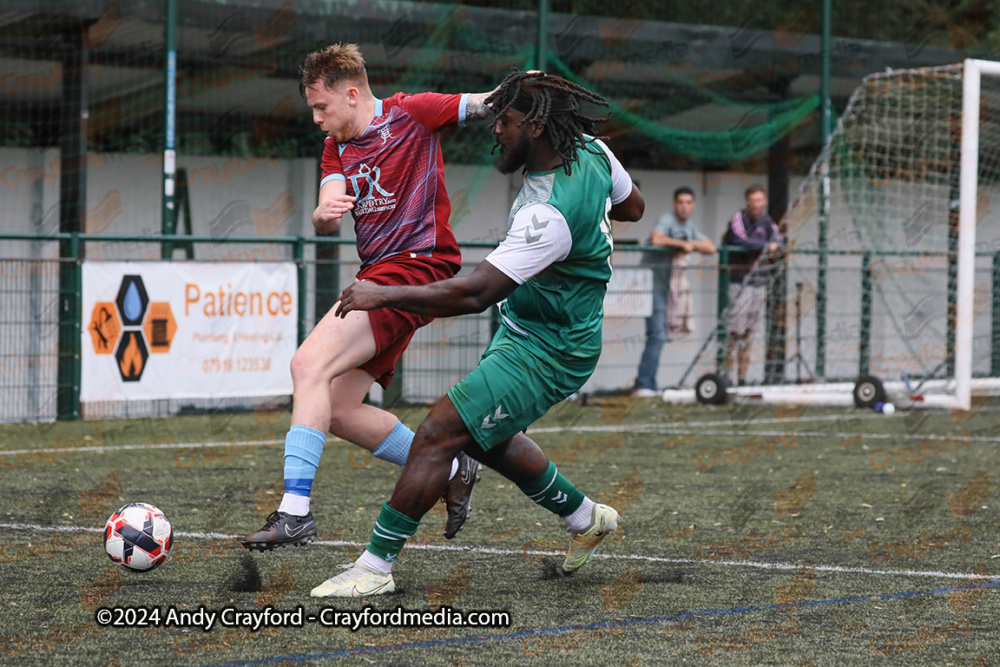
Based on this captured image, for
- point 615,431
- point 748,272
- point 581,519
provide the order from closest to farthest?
point 581,519 < point 615,431 < point 748,272

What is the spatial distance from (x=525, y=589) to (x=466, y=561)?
0.57 metres

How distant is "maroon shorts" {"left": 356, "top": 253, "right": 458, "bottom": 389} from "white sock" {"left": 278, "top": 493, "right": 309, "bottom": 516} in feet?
2.52

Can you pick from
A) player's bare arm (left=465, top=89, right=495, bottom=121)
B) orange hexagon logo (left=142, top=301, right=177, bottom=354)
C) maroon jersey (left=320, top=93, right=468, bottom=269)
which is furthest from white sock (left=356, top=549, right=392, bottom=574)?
orange hexagon logo (left=142, top=301, right=177, bottom=354)

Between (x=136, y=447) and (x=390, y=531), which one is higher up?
(x=390, y=531)

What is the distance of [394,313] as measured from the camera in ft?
17.5

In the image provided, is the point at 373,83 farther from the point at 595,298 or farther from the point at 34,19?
the point at 595,298

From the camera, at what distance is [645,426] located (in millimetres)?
11188

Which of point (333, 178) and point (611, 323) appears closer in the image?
point (333, 178)

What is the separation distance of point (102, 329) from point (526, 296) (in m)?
6.86

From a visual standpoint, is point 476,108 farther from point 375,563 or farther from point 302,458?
point 375,563

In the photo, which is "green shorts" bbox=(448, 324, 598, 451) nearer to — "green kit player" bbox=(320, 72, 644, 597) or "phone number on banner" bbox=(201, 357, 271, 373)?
"green kit player" bbox=(320, 72, 644, 597)

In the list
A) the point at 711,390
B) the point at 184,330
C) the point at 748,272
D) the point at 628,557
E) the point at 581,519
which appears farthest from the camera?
the point at 748,272

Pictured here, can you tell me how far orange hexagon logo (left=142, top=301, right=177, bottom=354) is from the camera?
10883mm

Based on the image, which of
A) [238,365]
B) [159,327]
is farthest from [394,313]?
[238,365]
